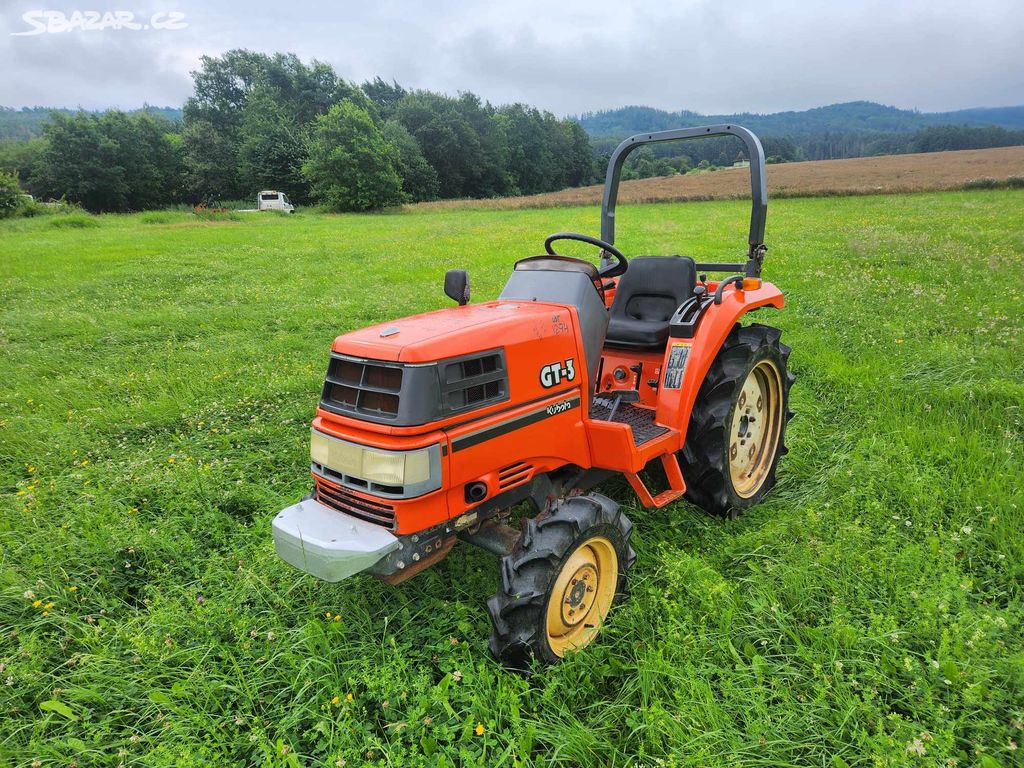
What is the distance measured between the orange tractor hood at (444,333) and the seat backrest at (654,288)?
1204 millimetres

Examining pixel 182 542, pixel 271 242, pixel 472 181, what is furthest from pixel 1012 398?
pixel 472 181

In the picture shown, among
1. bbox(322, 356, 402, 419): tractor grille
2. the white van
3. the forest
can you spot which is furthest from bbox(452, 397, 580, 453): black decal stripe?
the white van

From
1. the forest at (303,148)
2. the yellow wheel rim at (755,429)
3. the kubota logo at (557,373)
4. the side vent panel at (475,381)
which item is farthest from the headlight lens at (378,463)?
the forest at (303,148)

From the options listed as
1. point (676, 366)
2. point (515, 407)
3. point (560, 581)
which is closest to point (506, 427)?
point (515, 407)

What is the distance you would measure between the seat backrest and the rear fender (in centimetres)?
35

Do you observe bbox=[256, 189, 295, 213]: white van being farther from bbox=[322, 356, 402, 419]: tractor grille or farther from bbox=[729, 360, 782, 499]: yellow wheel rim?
bbox=[322, 356, 402, 419]: tractor grille

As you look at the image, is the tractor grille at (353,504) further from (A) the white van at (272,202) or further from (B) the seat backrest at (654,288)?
(A) the white van at (272,202)

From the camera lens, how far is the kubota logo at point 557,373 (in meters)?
2.75

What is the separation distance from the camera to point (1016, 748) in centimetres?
189

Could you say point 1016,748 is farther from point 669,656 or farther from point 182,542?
point 182,542

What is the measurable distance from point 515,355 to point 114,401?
191 inches

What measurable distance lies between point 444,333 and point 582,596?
4.47 ft

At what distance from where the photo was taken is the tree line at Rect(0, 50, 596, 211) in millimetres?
39156

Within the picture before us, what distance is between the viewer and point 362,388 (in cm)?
242
